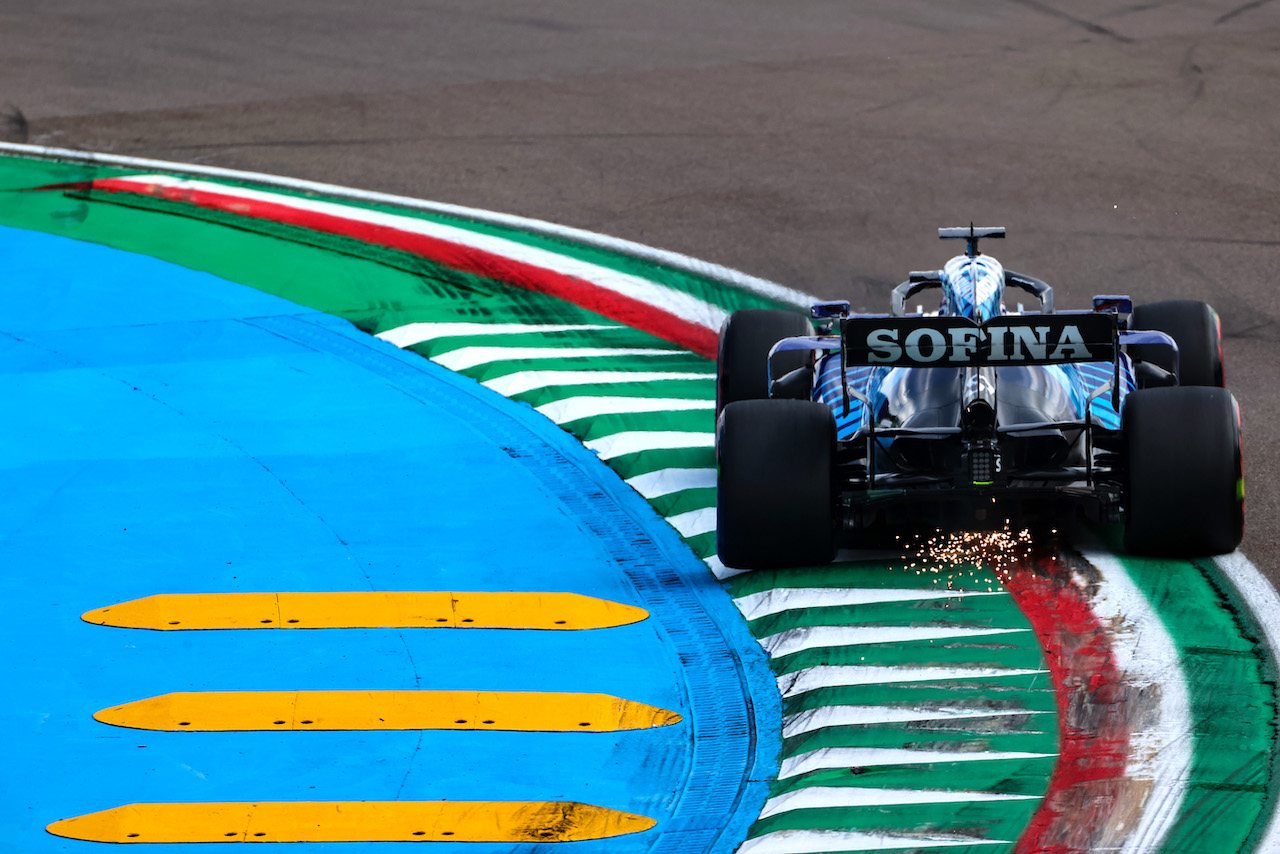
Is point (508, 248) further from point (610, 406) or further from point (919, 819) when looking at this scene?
point (919, 819)

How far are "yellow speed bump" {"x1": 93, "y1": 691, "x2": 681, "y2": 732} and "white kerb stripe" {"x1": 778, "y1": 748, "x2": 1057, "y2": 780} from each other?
71 cm

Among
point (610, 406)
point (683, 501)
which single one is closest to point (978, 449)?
point (683, 501)

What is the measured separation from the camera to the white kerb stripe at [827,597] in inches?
360

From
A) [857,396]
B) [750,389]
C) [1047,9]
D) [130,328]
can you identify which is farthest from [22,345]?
[1047,9]

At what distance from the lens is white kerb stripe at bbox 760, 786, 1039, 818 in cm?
733

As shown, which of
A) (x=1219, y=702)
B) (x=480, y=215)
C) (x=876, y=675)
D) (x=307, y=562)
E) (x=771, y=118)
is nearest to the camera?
(x=1219, y=702)

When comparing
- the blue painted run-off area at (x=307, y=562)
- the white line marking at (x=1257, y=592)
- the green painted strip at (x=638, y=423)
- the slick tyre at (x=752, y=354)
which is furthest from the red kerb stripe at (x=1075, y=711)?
the green painted strip at (x=638, y=423)

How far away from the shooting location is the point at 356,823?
7.38 metres

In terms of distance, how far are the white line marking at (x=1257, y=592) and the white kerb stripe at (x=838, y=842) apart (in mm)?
2325

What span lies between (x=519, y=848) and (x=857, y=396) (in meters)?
3.77

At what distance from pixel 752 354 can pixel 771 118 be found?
26.5 feet

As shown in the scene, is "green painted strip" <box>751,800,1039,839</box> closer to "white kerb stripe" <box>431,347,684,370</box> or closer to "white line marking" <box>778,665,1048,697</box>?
"white line marking" <box>778,665,1048,697</box>

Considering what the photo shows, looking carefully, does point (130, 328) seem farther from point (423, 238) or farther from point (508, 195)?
point (508, 195)

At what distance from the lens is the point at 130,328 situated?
13.6 metres
